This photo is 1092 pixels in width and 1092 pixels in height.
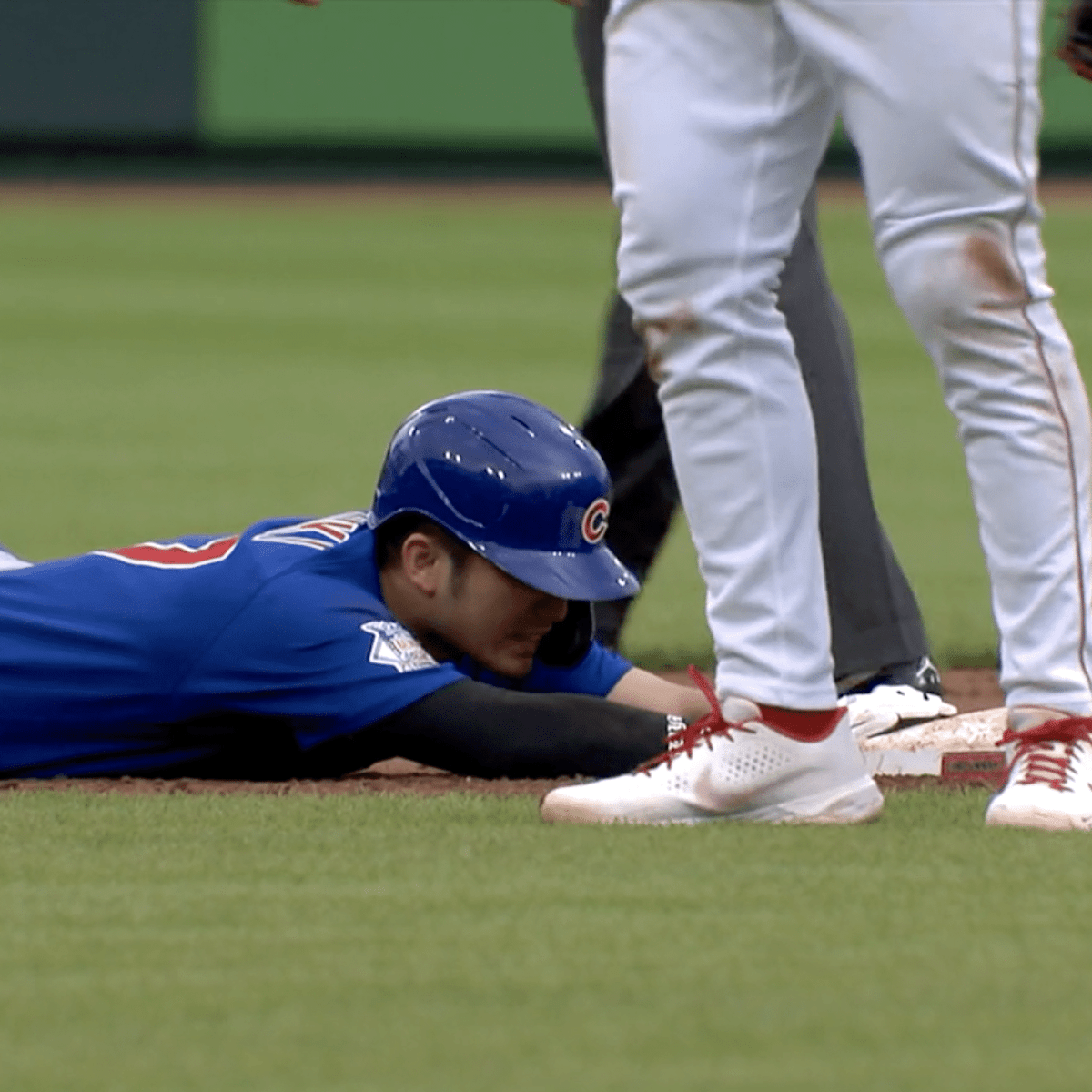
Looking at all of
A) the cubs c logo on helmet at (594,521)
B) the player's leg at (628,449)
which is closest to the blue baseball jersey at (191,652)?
the cubs c logo on helmet at (594,521)

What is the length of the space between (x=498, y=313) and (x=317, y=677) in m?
10.7

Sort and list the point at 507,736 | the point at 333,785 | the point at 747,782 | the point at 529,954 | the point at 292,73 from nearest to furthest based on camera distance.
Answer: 1. the point at 529,954
2. the point at 747,782
3. the point at 507,736
4. the point at 333,785
5. the point at 292,73

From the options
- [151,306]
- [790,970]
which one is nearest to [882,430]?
[151,306]

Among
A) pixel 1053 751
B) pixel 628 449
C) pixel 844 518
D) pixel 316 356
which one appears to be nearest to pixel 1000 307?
pixel 1053 751

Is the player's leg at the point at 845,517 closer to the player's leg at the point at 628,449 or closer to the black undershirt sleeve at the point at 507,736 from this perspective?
the player's leg at the point at 628,449

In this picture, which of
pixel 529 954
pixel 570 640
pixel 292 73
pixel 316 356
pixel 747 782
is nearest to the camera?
pixel 529 954

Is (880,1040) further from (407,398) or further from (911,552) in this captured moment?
(407,398)

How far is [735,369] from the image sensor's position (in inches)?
126

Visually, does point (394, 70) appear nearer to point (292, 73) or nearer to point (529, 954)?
point (292, 73)

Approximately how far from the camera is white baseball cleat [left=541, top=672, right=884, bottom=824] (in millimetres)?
3250

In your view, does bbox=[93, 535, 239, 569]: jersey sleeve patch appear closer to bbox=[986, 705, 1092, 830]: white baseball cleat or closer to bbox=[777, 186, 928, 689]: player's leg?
bbox=[777, 186, 928, 689]: player's leg

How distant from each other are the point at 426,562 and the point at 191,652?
0.38 metres

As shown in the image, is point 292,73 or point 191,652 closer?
point 191,652

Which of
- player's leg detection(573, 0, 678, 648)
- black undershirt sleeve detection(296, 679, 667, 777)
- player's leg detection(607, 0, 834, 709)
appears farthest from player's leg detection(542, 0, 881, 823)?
player's leg detection(573, 0, 678, 648)
